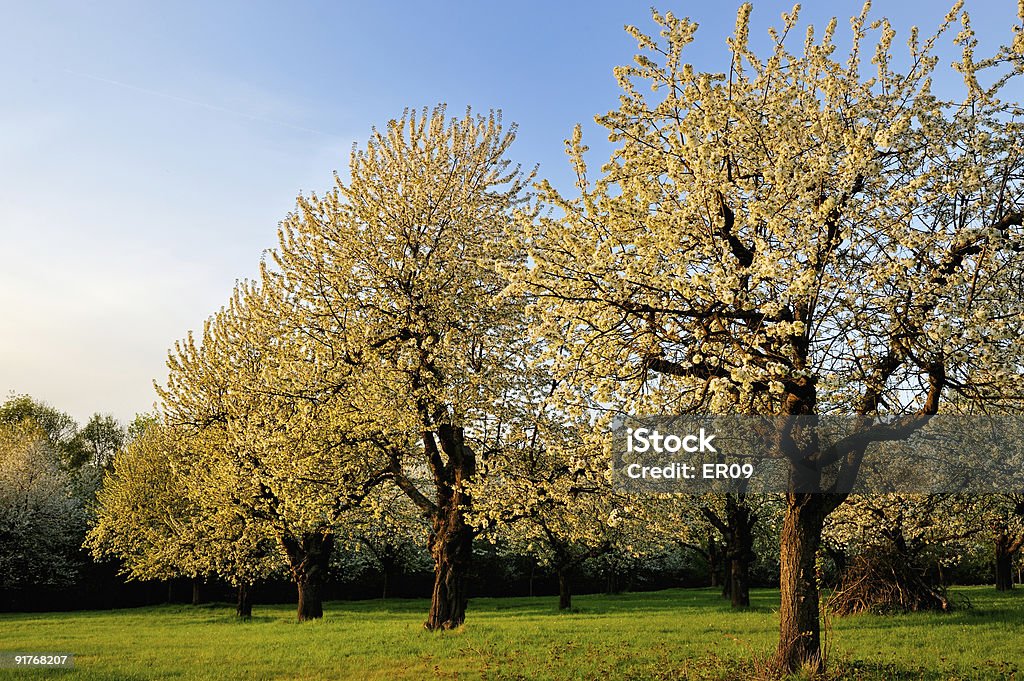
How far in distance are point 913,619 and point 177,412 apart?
92.5 ft

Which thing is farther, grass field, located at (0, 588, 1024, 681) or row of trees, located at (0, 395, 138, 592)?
row of trees, located at (0, 395, 138, 592)

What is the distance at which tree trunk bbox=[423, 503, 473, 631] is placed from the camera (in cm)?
2248

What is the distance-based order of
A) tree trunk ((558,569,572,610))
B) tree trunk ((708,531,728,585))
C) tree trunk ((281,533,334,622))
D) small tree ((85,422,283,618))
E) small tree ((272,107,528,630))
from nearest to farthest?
small tree ((272,107,528,630)) < tree trunk ((281,533,334,622)) < small tree ((85,422,283,618)) < tree trunk ((558,569,572,610)) < tree trunk ((708,531,728,585))

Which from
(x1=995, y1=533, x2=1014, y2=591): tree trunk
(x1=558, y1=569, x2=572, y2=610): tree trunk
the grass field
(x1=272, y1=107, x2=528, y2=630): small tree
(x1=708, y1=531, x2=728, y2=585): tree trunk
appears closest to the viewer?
the grass field

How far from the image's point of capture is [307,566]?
104ft

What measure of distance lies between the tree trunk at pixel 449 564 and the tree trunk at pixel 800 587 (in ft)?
35.6

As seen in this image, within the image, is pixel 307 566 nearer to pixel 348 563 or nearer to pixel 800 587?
pixel 348 563

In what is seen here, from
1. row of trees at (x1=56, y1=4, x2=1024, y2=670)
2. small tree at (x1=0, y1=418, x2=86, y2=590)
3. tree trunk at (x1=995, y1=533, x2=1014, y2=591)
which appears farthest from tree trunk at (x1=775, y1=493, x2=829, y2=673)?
small tree at (x1=0, y1=418, x2=86, y2=590)

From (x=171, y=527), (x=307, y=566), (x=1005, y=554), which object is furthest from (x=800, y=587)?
(x=171, y=527)

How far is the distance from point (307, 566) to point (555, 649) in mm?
16919

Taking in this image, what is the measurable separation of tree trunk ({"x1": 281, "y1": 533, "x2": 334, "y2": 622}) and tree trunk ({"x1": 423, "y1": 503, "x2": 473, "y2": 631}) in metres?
9.64

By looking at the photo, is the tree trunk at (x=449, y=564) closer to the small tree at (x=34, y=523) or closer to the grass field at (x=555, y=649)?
the grass field at (x=555, y=649)

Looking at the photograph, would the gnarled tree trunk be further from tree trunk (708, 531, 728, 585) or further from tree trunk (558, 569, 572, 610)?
tree trunk (558, 569, 572, 610)

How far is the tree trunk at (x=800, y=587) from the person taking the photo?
42.6ft
